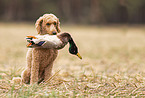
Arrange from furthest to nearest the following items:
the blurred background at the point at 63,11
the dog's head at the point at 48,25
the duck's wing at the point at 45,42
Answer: the blurred background at the point at 63,11 → the dog's head at the point at 48,25 → the duck's wing at the point at 45,42

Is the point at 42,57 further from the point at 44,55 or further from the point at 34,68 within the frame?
the point at 34,68

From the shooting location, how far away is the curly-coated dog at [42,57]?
2.88 metres

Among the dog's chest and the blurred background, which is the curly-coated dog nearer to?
the dog's chest

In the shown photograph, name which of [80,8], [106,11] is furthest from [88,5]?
[106,11]

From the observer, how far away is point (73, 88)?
2836mm

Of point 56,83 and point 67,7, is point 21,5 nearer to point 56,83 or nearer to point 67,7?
point 67,7

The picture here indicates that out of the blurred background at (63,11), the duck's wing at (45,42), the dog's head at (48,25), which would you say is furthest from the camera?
the blurred background at (63,11)

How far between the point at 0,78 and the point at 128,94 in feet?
6.15

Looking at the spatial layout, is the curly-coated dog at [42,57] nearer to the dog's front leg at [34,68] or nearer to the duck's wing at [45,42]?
the dog's front leg at [34,68]

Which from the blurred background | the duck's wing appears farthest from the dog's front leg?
the blurred background

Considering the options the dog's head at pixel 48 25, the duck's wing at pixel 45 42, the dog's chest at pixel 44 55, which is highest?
the dog's head at pixel 48 25

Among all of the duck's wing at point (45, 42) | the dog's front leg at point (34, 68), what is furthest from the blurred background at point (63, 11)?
the duck's wing at point (45, 42)

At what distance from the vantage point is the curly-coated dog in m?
2.88

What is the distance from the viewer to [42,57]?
2902mm
